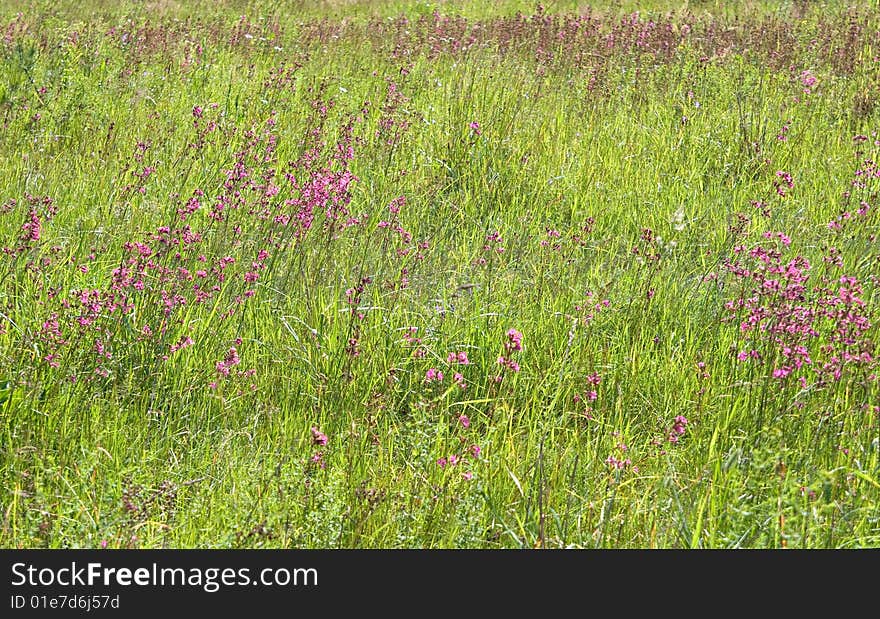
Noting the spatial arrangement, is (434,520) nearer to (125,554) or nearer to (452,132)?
(125,554)

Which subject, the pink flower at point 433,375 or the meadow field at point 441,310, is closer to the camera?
the meadow field at point 441,310

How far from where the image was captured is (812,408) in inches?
106

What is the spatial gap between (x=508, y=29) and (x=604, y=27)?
1.56 metres

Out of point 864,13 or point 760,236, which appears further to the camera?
point 864,13

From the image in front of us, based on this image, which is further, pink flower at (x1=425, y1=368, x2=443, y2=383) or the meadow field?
pink flower at (x1=425, y1=368, x2=443, y2=383)

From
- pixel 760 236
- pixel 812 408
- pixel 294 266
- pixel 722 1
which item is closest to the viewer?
pixel 812 408

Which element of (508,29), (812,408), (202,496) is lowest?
(202,496)

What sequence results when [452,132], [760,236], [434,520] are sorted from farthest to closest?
1. [452,132]
2. [760,236]
3. [434,520]

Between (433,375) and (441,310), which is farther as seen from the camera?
(441,310)

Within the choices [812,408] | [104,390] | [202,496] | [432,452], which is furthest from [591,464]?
[104,390]

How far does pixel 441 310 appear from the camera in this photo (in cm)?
320

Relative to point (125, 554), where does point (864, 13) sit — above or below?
above

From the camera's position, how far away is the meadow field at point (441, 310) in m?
2.32

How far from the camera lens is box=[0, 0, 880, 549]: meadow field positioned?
232 centimetres
